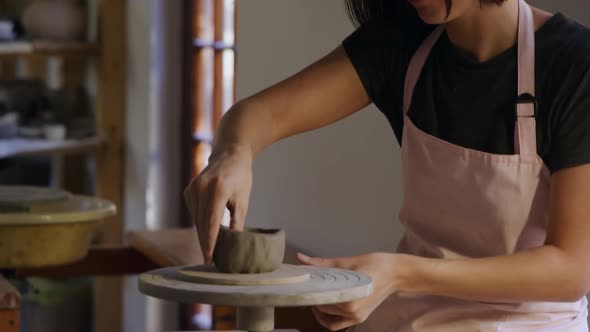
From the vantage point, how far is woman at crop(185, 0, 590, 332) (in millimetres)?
1359

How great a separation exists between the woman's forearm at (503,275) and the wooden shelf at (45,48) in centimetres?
285

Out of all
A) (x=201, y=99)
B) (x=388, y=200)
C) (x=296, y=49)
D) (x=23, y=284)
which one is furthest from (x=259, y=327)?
(x=201, y=99)

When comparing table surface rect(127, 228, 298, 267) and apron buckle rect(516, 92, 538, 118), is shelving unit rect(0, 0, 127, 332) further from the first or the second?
apron buckle rect(516, 92, 538, 118)

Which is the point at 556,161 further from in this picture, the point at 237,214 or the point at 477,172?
the point at 237,214

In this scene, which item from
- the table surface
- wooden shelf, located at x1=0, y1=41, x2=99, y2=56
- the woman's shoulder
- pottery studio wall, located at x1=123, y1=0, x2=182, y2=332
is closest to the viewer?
the woman's shoulder

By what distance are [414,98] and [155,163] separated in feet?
7.94

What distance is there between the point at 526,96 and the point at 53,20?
3037 millimetres

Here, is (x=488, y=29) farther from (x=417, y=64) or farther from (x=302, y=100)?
(x=302, y=100)

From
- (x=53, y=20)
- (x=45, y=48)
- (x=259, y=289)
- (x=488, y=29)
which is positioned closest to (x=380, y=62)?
(x=488, y=29)

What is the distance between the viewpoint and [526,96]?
1.45 m

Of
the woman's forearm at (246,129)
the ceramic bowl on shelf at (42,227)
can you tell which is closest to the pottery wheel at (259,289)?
the woman's forearm at (246,129)

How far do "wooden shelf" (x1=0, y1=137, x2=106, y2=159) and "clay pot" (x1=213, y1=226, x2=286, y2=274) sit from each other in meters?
2.66

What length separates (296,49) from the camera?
104 inches

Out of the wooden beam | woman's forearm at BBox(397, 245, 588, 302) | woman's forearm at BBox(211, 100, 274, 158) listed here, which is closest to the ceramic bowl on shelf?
woman's forearm at BBox(211, 100, 274, 158)
